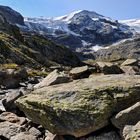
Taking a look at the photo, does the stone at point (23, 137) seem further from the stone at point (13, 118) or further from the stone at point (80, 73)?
the stone at point (80, 73)

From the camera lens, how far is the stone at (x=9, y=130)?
1909cm

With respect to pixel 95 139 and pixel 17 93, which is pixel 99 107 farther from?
pixel 17 93

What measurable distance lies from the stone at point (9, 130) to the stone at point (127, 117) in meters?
5.65

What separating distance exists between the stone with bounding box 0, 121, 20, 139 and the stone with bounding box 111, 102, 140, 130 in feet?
18.5

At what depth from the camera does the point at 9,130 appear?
19438 millimetres

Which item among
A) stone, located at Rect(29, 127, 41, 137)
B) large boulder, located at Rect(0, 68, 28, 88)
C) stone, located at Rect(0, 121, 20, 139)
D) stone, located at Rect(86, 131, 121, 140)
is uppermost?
stone, located at Rect(86, 131, 121, 140)

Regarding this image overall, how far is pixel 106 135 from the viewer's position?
16.3 meters

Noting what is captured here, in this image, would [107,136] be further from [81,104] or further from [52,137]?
[52,137]

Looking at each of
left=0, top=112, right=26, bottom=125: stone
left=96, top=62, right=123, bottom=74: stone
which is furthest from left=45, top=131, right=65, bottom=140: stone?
left=96, top=62, right=123, bottom=74: stone

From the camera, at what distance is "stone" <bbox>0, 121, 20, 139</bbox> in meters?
19.1

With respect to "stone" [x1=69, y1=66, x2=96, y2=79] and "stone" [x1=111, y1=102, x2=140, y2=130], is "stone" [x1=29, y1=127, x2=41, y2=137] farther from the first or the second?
"stone" [x1=69, y1=66, x2=96, y2=79]

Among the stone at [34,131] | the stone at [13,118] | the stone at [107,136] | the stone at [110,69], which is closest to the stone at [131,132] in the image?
the stone at [107,136]

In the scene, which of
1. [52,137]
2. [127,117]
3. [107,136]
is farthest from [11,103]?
[127,117]

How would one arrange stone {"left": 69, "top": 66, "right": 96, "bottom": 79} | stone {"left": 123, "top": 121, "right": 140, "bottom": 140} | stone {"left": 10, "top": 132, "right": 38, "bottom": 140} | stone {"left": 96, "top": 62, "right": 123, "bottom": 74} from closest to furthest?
stone {"left": 123, "top": 121, "right": 140, "bottom": 140}
stone {"left": 10, "top": 132, "right": 38, "bottom": 140}
stone {"left": 69, "top": 66, "right": 96, "bottom": 79}
stone {"left": 96, "top": 62, "right": 123, "bottom": 74}
